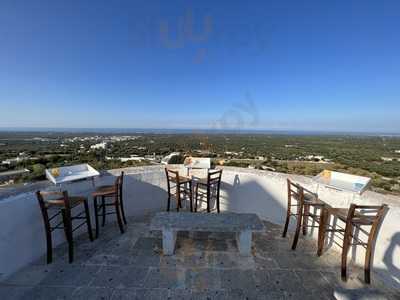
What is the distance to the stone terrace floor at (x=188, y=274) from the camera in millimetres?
1699

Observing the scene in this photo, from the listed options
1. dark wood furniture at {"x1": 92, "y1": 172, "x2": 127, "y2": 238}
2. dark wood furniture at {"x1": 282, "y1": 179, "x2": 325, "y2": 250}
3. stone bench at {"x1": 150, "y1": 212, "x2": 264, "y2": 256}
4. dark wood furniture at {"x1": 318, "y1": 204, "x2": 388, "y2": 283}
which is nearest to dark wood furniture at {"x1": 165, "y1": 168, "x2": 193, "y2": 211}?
stone bench at {"x1": 150, "y1": 212, "x2": 264, "y2": 256}

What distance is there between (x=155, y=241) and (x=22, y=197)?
1760mm

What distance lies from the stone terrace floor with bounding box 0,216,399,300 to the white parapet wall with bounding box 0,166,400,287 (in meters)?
0.20

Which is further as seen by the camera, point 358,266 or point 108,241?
point 108,241

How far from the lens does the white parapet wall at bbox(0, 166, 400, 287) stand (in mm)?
1910

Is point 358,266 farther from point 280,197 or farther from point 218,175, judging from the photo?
point 218,175

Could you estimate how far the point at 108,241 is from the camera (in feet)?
8.27

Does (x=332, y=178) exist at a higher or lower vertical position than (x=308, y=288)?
higher

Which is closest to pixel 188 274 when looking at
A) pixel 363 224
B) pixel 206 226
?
pixel 206 226

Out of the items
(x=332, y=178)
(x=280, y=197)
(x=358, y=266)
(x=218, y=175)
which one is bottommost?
(x=358, y=266)

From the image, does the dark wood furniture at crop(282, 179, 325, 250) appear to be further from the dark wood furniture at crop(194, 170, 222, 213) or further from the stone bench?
the dark wood furniture at crop(194, 170, 222, 213)

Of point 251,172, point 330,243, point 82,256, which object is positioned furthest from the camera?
point 251,172

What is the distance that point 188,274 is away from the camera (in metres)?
1.94

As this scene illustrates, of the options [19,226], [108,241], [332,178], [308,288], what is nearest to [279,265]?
[308,288]
